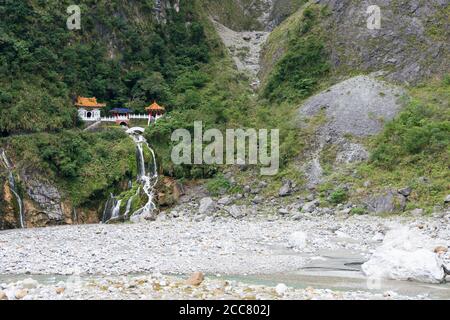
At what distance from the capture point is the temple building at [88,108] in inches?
1849

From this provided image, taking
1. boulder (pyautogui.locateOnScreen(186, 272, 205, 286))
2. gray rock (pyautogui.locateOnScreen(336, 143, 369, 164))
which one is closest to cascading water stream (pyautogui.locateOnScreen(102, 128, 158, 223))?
gray rock (pyautogui.locateOnScreen(336, 143, 369, 164))

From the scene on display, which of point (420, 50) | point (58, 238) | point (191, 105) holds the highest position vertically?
point (420, 50)

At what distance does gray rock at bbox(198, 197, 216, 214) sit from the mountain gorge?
88.3 inches

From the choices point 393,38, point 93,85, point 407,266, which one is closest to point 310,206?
point 407,266

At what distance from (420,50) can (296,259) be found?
3368cm

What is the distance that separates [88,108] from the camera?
156ft

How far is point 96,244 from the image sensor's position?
931 inches

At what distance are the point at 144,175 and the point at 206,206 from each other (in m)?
6.48

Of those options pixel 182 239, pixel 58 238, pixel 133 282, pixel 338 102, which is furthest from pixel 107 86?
pixel 133 282

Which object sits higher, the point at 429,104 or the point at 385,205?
the point at 429,104

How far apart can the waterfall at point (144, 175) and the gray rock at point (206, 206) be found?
322cm

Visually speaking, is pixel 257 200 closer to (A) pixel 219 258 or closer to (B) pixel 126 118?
(B) pixel 126 118

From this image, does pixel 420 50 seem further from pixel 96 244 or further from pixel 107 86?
pixel 96 244

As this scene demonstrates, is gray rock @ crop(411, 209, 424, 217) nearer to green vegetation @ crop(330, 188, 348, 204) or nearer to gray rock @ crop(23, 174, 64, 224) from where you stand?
green vegetation @ crop(330, 188, 348, 204)
